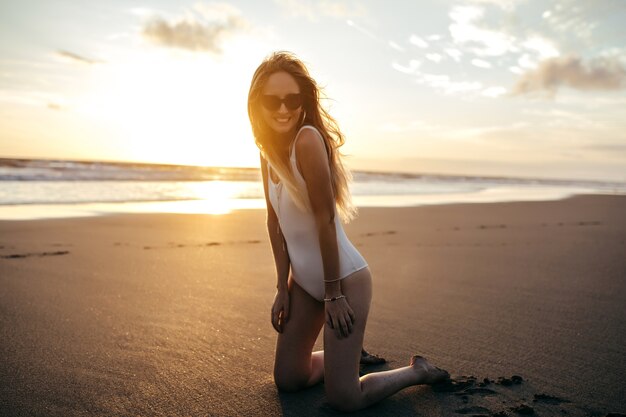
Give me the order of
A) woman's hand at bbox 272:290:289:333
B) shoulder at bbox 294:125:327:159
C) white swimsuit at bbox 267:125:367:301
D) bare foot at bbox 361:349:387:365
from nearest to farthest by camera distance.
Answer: shoulder at bbox 294:125:327:159
white swimsuit at bbox 267:125:367:301
woman's hand at bbox 272:290:289:333
bare foot at bbox 361:349:387:365

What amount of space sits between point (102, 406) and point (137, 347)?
2.69 ft

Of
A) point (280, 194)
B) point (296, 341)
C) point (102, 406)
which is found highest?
point (280, 194)

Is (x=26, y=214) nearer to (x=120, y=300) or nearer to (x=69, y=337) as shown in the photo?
(x=120, y=300)

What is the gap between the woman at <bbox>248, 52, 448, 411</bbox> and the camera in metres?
2.50

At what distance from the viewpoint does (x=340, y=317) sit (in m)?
2.49

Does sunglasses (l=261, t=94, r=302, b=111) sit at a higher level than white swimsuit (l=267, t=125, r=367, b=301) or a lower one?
higher

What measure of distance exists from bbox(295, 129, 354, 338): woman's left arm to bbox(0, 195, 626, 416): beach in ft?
1.75

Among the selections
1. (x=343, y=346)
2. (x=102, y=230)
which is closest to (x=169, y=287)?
(x=343, y=346)

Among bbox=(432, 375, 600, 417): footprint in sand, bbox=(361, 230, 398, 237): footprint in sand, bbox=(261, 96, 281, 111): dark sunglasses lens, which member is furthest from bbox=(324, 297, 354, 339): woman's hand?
bbox=(361, 230, 398, 237): footprint in sand

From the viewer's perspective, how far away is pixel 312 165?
8.09 feet

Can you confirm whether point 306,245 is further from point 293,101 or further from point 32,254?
point 32,254

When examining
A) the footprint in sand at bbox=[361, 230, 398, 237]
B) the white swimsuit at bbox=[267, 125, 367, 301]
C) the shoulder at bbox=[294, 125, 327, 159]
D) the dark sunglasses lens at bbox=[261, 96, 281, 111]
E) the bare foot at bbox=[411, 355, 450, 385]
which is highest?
the dark sunglasses lens at bbox=[261, 96, 281, 111]

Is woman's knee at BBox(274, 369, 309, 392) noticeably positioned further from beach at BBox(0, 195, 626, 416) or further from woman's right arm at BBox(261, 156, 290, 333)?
woman's right arm at BBox(261, 156, 290, 333)

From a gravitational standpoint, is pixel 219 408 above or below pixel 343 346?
below
